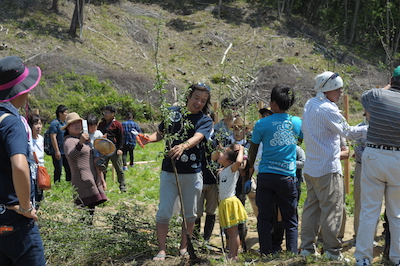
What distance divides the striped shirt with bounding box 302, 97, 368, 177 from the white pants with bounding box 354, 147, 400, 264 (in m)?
0.45

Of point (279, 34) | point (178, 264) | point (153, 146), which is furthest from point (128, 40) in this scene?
point (178, 264)

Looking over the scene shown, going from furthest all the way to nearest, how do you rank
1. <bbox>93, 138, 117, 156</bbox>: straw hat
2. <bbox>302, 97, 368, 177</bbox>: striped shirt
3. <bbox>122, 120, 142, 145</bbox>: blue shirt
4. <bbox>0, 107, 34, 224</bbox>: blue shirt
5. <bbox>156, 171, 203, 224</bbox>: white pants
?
<bbox>122, 120, 142, 145</bbox>: blue shirt < <bbox>93, 138, 117, 156</bbox>: straw hat < <bbox>156, 171, 203, 224</bbox>: white pants < <bbox>302, 97, 368, 177</bbox>: striped shirt < <bbox>0, 107, 34, 224</bbox>: blue shirt

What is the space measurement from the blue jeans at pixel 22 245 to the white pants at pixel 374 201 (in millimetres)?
2786

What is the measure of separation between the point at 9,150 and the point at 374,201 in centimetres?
309

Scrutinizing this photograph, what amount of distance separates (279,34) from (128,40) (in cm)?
1243

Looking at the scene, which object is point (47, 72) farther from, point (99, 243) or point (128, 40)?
point (99, 243)

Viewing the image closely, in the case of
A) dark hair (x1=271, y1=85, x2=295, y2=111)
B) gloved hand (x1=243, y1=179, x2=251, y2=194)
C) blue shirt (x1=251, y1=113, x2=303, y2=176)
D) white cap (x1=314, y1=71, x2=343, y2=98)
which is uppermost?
white cap (x1=314, y1=71, x2=343, y2=98)

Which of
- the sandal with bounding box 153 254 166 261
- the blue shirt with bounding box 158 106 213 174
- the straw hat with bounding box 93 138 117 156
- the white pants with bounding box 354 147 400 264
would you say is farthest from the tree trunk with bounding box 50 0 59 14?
the white pants with bounding box 354 147 400 264

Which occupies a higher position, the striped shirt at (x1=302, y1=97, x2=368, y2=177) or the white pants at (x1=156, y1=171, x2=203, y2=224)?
the striped shirt at (x1=302, y1=97, x2=368, y2=177)

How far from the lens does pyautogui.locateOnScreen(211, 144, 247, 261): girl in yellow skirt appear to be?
461cm

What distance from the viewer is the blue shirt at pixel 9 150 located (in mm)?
2656

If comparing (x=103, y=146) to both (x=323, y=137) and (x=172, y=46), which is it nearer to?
(x=323, y=137)

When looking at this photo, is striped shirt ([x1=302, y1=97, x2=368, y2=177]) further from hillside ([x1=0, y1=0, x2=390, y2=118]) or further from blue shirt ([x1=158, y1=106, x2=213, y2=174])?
hillside ([x1=0, y1=0, x2=390, y2=118])

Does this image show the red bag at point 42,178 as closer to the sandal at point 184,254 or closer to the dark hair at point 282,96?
the sandal at point 184,254
